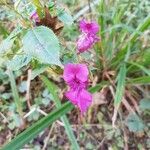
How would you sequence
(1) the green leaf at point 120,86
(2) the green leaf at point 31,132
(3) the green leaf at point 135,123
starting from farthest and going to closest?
(3) the green leaf at point 135,123 < (1) the green leaf at point 120,86 < (2) the green leaf at point 31,132

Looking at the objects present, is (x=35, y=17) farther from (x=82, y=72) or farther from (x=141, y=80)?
(x=141, y=80)

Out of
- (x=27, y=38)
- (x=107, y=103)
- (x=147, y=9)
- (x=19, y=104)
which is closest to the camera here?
(x=27, y=38)

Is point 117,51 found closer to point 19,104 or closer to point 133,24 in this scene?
point 133,24

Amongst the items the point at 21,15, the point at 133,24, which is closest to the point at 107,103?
the point at 133,24

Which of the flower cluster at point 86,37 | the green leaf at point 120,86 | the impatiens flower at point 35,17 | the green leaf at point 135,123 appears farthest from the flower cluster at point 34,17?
the green leaf at point 135,123

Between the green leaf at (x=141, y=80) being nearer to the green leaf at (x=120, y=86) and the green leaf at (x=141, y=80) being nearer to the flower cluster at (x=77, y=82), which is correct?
the green leaf at (x=120, y=86)

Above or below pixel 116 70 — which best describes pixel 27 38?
above
